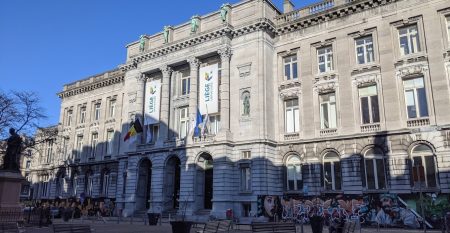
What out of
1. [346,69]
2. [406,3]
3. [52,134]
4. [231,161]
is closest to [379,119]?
[346,69]

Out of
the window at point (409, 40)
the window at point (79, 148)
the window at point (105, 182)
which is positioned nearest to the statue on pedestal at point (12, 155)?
the window at point (105, 182)

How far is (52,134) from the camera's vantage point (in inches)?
2045

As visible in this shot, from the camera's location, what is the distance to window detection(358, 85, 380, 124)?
28875mm

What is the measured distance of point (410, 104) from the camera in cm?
2750

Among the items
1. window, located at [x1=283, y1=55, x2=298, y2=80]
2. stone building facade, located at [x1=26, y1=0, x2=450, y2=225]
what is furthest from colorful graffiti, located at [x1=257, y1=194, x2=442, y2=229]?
window, located at [x1=283, y1=55, x2=298, y2=80]

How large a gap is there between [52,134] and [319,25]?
127 ft

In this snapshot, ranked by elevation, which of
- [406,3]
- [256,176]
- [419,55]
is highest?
[406,3]

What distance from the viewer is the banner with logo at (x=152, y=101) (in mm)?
39625

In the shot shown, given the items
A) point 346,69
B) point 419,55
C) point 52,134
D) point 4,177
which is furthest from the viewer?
point 52,134

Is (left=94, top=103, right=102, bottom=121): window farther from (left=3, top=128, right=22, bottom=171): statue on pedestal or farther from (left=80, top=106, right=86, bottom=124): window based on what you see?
(left=3, top=128, right=22, bottom=171): statue on pedestal

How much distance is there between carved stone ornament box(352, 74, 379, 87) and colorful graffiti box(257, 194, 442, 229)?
863 cm

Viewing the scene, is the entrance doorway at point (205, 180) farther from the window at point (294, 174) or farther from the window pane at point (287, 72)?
the window pane at point (287, 72)

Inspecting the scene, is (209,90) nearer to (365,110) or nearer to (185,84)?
(185,84)

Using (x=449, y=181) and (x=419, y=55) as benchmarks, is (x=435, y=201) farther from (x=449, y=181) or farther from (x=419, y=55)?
(x=419, y=55)
